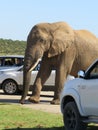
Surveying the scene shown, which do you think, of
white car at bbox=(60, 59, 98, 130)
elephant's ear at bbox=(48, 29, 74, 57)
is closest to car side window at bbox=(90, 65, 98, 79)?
white car at bbox=(60, 59, 98, 130)

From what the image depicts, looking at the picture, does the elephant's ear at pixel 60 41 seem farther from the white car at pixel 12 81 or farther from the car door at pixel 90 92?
the car door at pixel 90 92

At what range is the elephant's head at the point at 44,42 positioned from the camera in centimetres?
2034

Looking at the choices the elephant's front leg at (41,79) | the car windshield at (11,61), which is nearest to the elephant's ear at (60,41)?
the elephant's front leg at (41,79)

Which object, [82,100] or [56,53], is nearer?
[82,100]

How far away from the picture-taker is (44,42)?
20.8 m

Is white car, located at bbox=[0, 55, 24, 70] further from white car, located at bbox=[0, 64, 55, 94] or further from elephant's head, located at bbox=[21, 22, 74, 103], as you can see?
elephant's head, located at bbox=[21, 22, 74, 103]

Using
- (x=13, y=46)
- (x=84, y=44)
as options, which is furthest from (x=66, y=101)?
(x=13, y=46)

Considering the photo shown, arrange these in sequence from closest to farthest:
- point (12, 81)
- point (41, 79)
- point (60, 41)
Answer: point (60, 41)
point (41, 79)
point (12, 81)

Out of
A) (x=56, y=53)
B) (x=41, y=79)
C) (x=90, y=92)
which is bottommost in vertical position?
(x=41, y=79)

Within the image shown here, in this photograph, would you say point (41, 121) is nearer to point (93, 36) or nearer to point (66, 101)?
point (66, 101)

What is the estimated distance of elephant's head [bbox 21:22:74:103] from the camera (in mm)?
20344

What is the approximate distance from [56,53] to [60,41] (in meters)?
0.55

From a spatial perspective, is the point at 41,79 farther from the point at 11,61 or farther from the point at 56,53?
the point at 11,61

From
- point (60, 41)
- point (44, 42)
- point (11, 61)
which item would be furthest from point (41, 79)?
point (11, 61)
